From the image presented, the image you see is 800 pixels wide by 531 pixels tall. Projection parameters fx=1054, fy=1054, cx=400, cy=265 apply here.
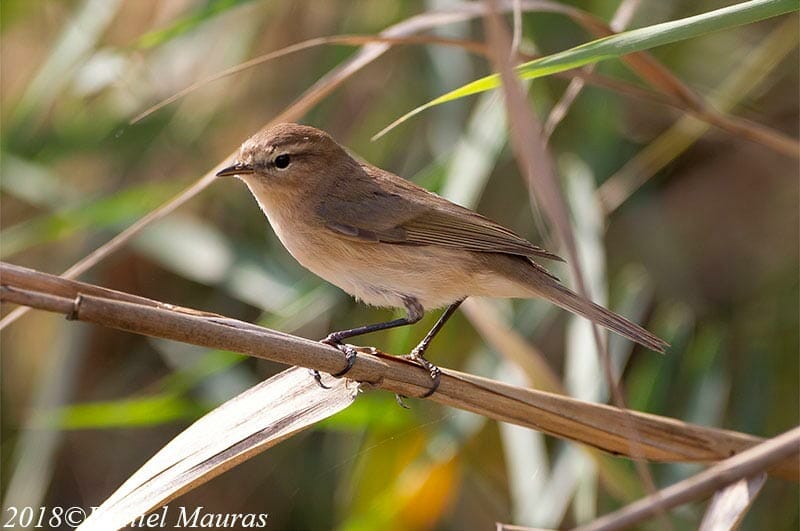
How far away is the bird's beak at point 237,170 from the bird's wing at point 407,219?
236 millimetres

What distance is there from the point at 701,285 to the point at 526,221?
2.60 ft

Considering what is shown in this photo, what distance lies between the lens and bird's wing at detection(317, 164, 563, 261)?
9.52ft

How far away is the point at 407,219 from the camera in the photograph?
9.93 ft

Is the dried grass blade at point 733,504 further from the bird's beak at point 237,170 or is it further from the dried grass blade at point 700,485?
the bird's beak at point 237,170

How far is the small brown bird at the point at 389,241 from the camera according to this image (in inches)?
115

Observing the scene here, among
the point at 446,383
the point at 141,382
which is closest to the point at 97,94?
the point at 141,382

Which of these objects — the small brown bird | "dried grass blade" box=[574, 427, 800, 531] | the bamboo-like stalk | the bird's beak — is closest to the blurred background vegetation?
the small brown bird

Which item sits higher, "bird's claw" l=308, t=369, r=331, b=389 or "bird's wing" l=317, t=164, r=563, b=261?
"bird's wing" l=317, t=164, r=563, b=261

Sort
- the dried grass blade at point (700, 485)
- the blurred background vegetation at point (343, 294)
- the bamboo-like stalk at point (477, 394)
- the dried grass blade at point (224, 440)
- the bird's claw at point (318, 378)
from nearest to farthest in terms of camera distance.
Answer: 1. the dried grass blade at point (700, 485)
2. the bamboo-like stalk at point (477, 394)
3. the dried grass blade at point (224, 440)
4. the bird's claw at point (318, 378)
5. the blurred background vegetation at point (343, 294)

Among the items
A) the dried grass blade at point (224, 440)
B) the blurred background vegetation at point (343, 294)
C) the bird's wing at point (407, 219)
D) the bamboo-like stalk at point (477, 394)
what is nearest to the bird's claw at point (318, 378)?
the dried grass blade at point (224, 440)

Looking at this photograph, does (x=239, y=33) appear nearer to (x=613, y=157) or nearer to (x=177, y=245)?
(x=177, y=245)

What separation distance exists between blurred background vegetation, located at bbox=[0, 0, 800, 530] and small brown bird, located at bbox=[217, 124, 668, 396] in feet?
1.65

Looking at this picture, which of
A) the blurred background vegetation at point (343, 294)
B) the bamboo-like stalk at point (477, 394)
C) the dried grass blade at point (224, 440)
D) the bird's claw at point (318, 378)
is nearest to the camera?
the bamboo-like stalk at point (477, 394)

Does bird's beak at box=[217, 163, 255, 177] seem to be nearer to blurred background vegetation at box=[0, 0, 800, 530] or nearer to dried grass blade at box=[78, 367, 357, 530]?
blurred background vegetation at box=[0, 0, 800, 530]
